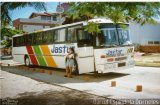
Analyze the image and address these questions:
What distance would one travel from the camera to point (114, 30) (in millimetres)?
13562

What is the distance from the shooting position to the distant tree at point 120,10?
6.68 metres

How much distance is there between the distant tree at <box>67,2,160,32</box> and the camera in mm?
6680

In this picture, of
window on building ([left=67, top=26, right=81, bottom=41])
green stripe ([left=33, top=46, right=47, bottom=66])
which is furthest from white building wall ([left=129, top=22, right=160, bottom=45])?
window on building ([left=67, top=26, right=81, bottom=41])

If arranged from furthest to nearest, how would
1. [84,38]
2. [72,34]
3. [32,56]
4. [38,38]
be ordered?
[32,56] → [38,38] → [72,34] → [84,38]

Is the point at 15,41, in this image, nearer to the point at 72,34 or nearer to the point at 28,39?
Answer: the point at 28,39

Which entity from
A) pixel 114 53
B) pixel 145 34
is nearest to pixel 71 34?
pixel 114 53

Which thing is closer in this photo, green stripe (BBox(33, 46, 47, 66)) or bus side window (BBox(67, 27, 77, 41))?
bus side window (BBox(67, 27, 77, 41))

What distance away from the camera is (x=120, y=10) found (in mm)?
6891

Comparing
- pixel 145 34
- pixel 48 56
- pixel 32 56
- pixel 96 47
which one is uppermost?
pixel 145 34

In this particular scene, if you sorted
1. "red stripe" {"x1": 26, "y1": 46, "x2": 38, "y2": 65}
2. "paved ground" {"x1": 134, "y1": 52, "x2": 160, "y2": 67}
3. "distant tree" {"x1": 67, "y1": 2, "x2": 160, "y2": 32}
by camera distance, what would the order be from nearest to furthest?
"distant tree" {"x1": 67, "y1": 2, "x2": 160, "y2": 32}
"paved ground" {"x1": 134, "y1": 52, "x2": 160, "y2": 67}
"red stripe" {"x1": 26, "y1": 46, "x2": 38, "y2": 65}

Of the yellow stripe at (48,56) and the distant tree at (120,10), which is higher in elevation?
the distant tree at (120,10)

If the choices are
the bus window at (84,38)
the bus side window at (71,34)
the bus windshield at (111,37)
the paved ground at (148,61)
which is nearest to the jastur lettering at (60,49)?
the bus side window at (71,34)

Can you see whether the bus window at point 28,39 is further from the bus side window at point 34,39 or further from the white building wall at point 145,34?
the white building wall at point 145,34

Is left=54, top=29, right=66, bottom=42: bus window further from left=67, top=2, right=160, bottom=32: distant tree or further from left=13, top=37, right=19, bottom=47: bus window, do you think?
left=13, top=37, right=19, bottom=47: bus window
